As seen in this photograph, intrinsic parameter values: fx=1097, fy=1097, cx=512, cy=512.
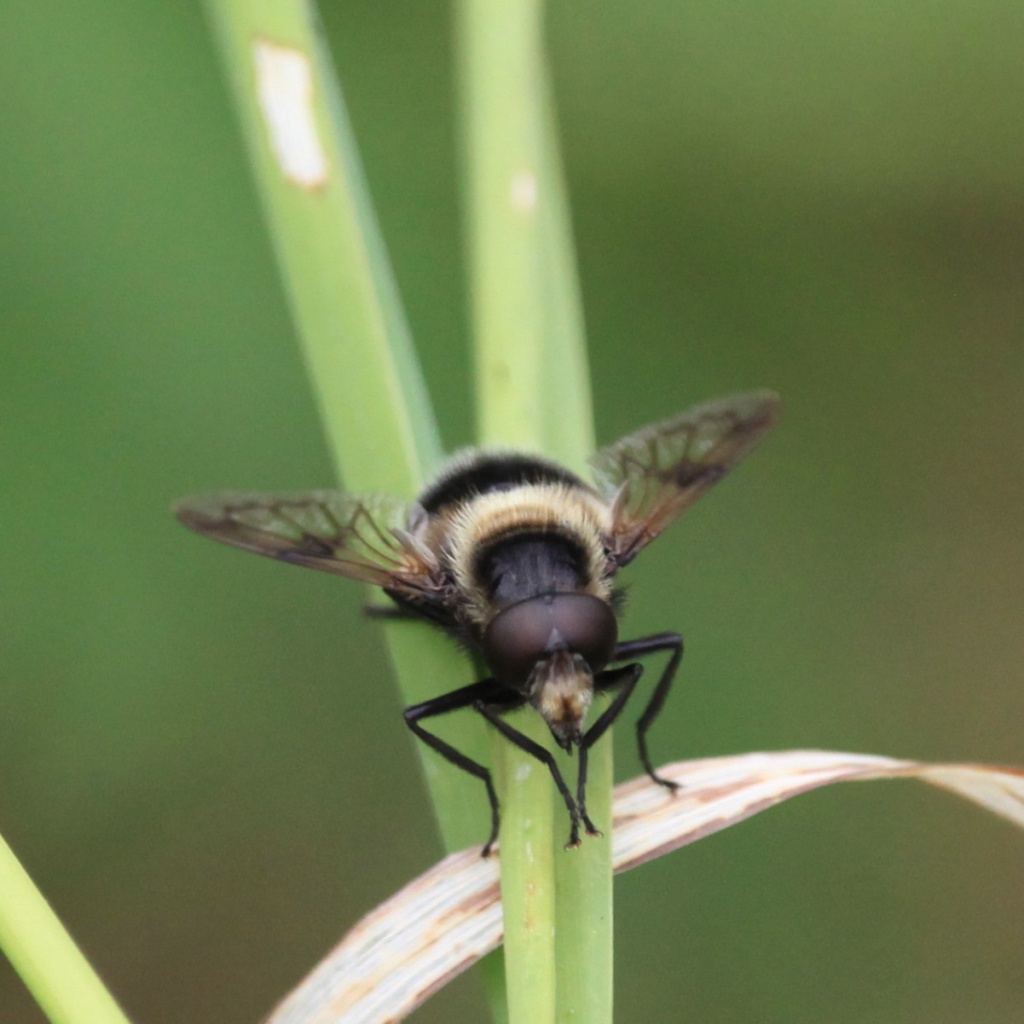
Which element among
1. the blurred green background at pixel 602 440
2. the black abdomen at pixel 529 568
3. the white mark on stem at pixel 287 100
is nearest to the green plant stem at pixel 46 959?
the black abdomen at pixel 529 568

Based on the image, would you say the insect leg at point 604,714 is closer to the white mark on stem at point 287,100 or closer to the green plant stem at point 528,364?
the green plant stem at point 528,364

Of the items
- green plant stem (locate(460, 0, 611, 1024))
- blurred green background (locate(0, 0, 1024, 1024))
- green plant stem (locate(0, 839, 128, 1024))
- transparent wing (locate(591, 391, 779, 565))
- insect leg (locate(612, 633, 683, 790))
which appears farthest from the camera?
blurred green background (locate(0, 0, 1024, 1024))

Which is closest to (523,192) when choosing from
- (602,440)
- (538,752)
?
(538,752)

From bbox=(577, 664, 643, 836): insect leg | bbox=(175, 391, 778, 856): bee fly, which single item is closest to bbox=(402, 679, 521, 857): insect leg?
bbox=(175, 391, 778, 856): bee fly

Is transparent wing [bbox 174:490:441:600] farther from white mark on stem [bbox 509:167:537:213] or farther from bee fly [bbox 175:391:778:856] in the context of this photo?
white mark on stem [bbox 509:167:537:213]

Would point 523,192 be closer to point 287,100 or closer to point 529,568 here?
point 287,100
